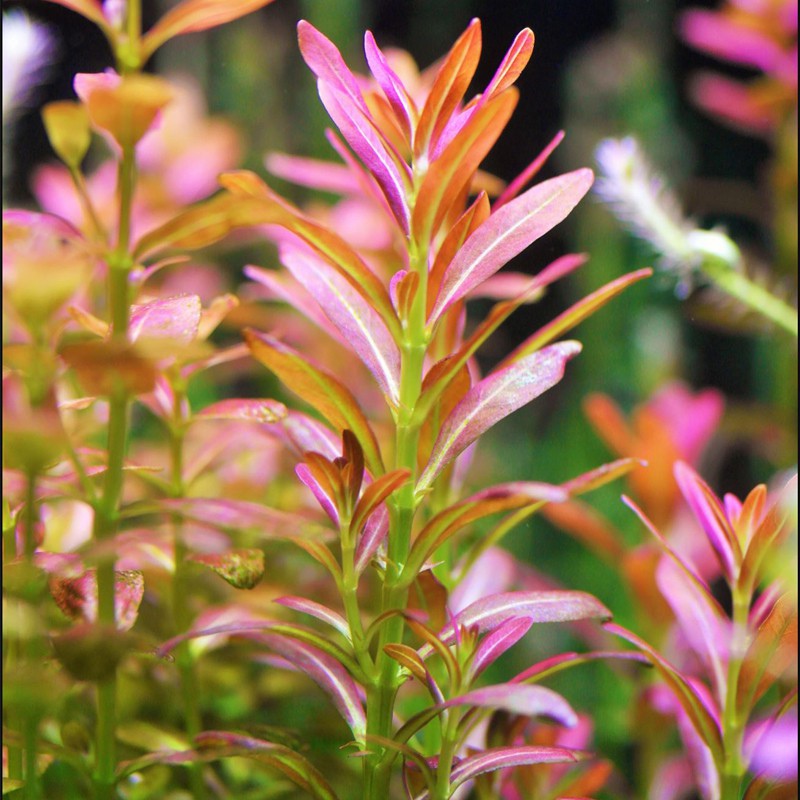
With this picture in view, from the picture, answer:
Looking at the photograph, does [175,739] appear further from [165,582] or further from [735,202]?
[735,202]

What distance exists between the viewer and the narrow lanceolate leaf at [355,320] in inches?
17.4

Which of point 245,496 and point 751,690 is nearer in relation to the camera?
point 751,690

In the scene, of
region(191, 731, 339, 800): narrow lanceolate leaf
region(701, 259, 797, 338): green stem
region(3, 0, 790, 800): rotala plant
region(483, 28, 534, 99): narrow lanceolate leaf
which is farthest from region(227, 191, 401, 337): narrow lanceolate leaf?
region(701, 259, 797, 338): green stem

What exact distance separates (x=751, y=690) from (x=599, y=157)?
458 mm

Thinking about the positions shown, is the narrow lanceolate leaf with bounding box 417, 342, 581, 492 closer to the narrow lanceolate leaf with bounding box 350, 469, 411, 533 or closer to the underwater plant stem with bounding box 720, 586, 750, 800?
the narrow lanceolate leaf with bounding box 350, 469, 411, 533

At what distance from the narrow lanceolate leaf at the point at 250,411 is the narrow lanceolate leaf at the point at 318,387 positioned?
18 millimetres

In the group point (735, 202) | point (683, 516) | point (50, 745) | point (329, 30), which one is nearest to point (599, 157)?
point (683, 516)

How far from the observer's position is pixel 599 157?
29.2 inches

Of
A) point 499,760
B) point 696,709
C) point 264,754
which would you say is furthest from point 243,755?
point 696,709

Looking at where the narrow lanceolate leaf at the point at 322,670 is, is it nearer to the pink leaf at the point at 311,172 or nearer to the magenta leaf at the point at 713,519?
the magenta leaf at the point at 713,519

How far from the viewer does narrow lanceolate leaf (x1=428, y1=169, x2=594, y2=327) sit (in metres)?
0.42

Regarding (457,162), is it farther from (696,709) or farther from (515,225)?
(696,709)

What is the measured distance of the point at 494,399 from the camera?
433 millimetres

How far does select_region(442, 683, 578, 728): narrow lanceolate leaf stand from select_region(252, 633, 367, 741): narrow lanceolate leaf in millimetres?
99
